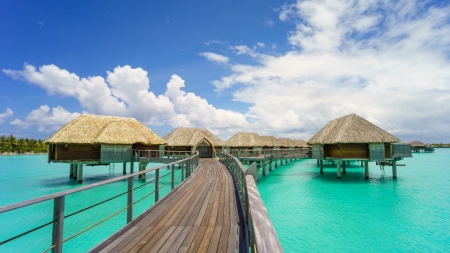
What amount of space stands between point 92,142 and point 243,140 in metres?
22.6

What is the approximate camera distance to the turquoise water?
383 inches

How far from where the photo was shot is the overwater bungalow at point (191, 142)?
1355 inches

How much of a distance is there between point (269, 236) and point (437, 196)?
902 inches

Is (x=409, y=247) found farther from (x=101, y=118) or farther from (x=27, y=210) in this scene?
(x=101, y=118)

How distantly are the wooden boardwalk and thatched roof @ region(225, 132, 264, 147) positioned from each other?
31.5m

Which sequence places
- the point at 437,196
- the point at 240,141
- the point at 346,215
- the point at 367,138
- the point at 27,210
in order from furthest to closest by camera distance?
1. the point at 240,141
2. the point at 367,138
3. the point at 437,196
4. the point at 27,210
5. the point at 346,215

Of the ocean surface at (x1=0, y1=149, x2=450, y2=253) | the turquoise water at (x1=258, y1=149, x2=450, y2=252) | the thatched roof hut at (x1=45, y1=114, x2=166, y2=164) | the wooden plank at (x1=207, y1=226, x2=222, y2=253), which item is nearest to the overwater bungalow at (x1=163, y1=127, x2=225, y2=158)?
the thatched roof hut at (x1=45, y1=114, x2=166, y2=164)

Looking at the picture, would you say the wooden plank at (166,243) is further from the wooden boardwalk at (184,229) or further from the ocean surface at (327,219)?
the ocean surface at (327,219)

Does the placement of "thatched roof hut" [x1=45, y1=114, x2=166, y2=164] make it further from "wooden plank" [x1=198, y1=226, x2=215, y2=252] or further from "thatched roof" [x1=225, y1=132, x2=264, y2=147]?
"wooden plank" [x1=198, y1=226, x2=215, y2=252]

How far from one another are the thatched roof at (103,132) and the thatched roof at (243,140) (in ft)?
44.3

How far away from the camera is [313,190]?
66.5 feet

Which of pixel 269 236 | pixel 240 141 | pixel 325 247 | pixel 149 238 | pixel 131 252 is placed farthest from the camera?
pixel 240 141

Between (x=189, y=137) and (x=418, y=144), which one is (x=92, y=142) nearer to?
(x=189, y=137)

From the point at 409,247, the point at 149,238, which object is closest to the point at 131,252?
the point at 149,238
